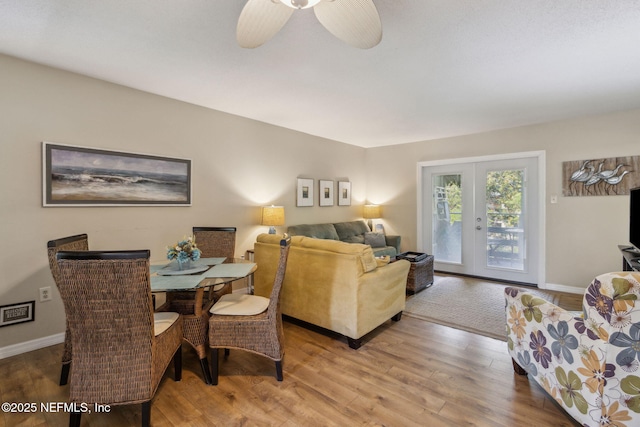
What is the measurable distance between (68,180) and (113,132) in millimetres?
602

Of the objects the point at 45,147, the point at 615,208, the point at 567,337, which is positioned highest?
the point at 45,147

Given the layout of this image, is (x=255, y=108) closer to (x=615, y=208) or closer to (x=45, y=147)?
(x=45, y=147)

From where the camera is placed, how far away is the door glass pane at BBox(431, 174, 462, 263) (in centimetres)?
508

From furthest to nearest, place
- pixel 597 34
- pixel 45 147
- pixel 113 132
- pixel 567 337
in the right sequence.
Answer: pixel 113 132
pixel 45 147
pixel 597 34
pixel 567 337

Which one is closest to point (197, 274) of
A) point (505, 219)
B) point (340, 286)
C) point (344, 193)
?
point (340, 286)

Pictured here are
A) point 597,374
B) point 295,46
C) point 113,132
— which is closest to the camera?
point 597,374

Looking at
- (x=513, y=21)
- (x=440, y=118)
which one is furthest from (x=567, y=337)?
(x=440, y=118)

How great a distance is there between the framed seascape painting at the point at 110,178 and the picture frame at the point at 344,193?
288 cm

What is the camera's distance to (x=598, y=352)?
55.4 inches

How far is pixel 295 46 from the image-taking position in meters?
2.19

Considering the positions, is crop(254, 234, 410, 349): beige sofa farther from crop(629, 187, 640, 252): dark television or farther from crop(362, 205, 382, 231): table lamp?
crop(362, 205, 382, 231): table lamp

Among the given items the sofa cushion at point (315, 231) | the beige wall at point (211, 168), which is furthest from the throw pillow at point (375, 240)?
the beige wall at point (211, 168)

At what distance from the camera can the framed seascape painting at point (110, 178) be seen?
8.42 ft

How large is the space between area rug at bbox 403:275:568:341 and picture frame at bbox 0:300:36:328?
356 cm
